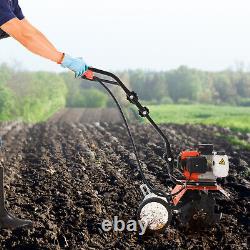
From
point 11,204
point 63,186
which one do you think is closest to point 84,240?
A: point 11,204

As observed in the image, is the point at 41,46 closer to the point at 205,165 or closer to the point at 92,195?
the point at 205,165

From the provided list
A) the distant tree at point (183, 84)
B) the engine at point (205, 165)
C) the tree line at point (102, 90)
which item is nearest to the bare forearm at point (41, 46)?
the engine at point (205, 165)

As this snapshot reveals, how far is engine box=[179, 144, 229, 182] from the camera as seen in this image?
5.61m

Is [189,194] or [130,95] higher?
[130,95]

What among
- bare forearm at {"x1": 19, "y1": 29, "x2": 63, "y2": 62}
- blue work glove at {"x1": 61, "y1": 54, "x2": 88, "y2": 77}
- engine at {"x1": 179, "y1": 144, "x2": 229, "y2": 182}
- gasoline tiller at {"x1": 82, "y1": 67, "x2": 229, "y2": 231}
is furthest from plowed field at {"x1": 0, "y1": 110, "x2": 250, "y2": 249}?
bare forearm at {"x1": 19, "y1": 29, "x2": 63, "y2": 62}

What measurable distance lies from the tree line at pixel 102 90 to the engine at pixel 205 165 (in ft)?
82.3

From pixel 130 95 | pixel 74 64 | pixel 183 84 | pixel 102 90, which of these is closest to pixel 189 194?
pixel 130 95

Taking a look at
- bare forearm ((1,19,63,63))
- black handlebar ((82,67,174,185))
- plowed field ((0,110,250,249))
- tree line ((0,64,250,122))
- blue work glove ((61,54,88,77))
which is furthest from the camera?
tree line ((0,64,250,122))

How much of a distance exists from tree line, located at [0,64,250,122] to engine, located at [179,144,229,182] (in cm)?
2510

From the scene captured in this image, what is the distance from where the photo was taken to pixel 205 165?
5.63 metres

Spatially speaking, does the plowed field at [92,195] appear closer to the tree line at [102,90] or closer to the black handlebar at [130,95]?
the black handlebar at [130,95]

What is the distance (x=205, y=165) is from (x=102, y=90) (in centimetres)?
4478

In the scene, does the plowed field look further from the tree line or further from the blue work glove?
the tree line

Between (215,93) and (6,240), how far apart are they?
2161 inches
